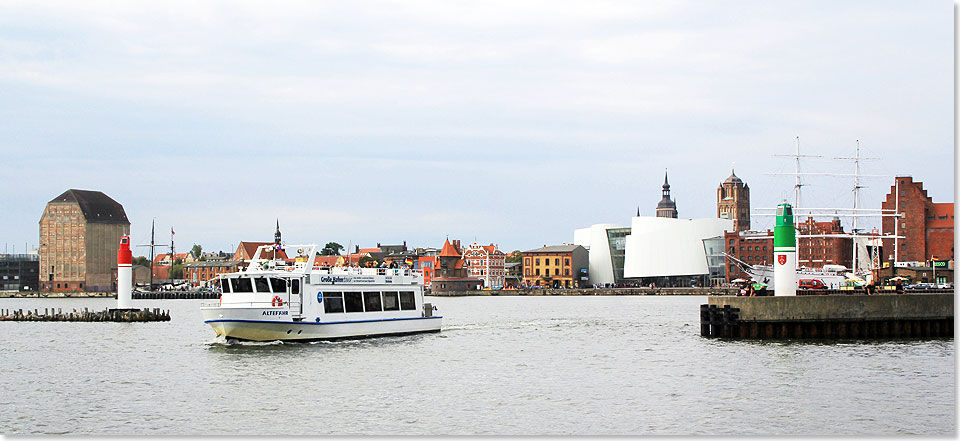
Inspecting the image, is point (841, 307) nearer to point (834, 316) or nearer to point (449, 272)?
point (834, 316)

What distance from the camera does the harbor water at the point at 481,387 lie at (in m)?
26.2

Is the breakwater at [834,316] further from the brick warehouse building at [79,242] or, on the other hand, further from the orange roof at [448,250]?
the brick warehouse building at [79,242]

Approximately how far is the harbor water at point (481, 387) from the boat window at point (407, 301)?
7.44ft

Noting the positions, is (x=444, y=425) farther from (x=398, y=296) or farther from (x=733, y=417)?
(x=398, y=296)

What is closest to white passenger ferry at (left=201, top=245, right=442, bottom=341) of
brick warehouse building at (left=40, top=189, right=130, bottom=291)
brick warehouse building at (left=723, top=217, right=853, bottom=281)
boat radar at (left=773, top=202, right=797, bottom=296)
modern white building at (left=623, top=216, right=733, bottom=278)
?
boat radar at (left=773, top=202, right=797, bottom=296)

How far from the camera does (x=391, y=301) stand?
51.6m

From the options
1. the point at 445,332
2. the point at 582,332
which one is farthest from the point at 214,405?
the point at 582,332

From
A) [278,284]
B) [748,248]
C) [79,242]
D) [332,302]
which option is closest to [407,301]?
[332,302]

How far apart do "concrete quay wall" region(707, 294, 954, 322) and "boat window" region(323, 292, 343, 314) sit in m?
17.9

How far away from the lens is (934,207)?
5344 inches

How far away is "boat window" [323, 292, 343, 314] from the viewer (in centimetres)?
4675

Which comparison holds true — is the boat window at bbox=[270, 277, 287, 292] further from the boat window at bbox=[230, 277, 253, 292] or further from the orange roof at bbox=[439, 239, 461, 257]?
the orange roof at bbox=[439, 239, 461, 257]

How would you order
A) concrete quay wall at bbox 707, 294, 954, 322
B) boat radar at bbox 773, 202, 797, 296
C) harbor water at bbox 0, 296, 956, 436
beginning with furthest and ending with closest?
1. boat radar at bbox 773, 202, 797, 296
2. concrete quay wall at bbox 707, 294, 954, 322
3. harbor water at bbox 0, 296, 956, 436

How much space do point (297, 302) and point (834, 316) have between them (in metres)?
24.2
